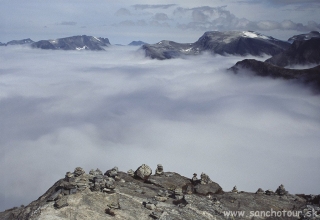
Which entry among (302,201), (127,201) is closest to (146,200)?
(127,201)

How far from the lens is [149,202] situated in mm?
41188

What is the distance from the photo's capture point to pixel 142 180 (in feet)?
175

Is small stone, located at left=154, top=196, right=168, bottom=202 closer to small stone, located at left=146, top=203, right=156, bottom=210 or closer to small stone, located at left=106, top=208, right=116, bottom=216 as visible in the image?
small stone, located at left=146, top=203, right=156, bottom=210

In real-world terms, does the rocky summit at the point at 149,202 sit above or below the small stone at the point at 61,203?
below

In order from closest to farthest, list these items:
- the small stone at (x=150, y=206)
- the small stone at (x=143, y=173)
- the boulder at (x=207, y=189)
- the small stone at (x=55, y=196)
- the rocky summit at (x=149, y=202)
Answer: the rocky summit at (x=149, y=202) < the small stone at (x=55, y=196) < the small stone at (x=150, y=206) < the boulder at (x=207, y=189) < the small stone at (x=143, y=173)

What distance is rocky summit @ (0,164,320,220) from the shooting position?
124 ft

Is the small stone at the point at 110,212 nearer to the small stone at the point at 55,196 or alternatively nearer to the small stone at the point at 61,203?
the small stone at the point at 61,203

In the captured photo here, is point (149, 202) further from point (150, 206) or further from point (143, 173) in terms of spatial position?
point (143, 173)

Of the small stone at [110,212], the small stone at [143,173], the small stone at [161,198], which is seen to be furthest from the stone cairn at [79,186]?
the small stone at [143,173]

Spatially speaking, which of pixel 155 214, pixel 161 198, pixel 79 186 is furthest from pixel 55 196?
pixel 161 198

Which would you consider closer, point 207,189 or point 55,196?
point 55,196

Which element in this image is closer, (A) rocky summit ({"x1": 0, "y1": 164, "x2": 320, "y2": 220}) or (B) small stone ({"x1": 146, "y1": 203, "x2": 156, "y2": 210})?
(A) rocky summit ({"x1": 0, "y1": 164, "x2": 320, "y2": 220})

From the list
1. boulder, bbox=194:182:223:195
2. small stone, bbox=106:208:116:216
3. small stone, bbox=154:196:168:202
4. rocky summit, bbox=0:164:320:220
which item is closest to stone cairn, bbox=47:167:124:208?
rocky summit, bbox=0:164:320:220

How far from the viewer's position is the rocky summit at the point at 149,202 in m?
37.8
